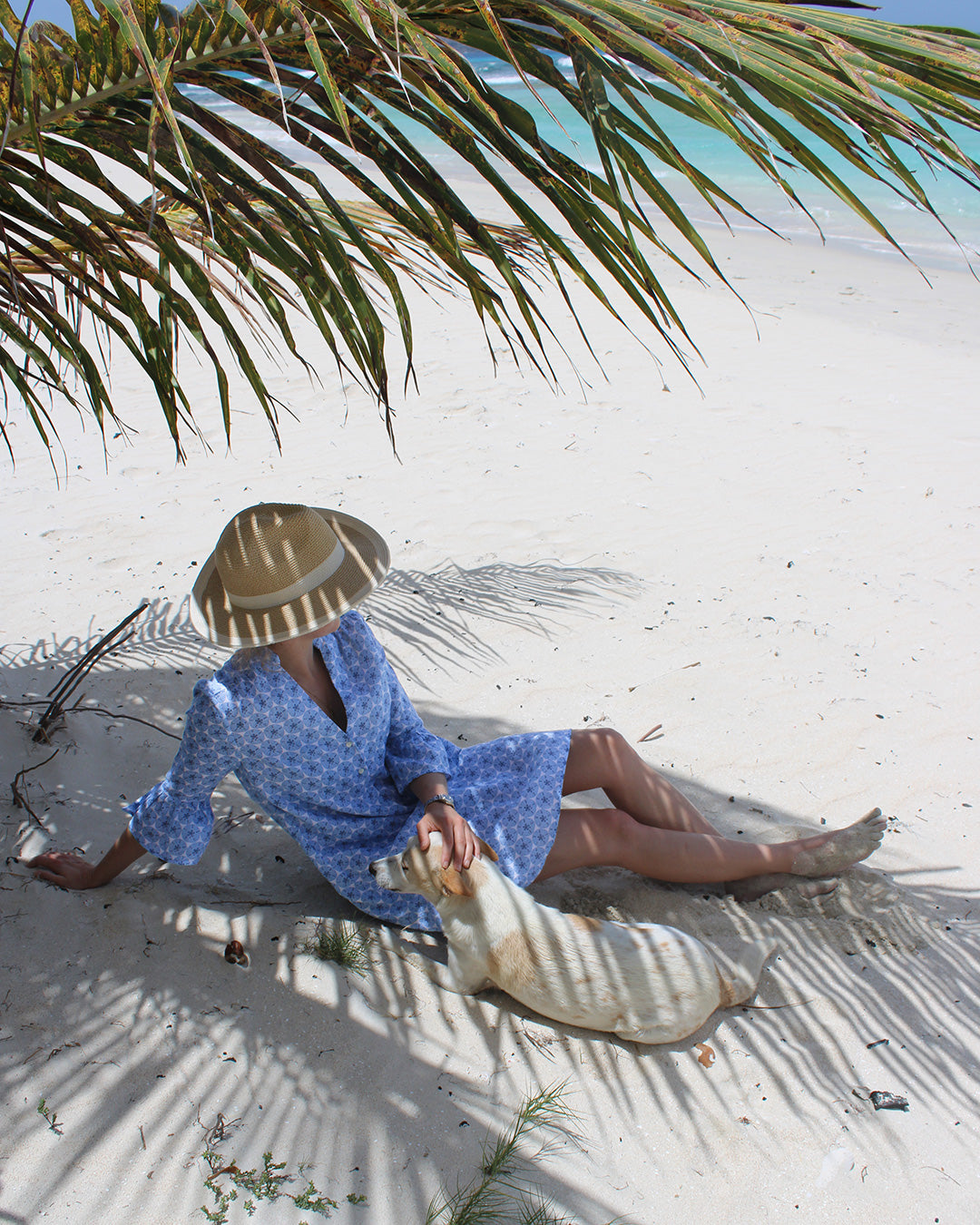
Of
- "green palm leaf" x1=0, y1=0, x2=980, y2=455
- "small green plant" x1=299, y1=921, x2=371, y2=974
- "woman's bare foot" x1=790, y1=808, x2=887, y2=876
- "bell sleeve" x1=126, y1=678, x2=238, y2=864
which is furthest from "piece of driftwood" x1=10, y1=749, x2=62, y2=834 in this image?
"woman's bare foot" x1=790, y1=808, x2=887, y2=876

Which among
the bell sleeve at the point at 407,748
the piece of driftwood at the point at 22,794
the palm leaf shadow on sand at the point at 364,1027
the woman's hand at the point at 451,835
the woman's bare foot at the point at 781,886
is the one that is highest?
the bell sleeve at the point at 407,748

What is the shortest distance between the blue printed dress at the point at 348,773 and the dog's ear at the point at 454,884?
0.27m

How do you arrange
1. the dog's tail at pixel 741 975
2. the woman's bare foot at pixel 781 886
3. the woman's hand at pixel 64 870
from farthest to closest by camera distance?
the woman's bare foot at pixel 781 886
the woman's hand at pixel 64 870
the dog's tail at pixel 741 975

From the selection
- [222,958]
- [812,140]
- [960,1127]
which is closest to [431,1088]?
[222,958]

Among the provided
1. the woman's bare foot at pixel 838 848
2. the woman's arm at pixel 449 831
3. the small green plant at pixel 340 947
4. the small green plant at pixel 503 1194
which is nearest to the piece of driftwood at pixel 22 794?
the small green plant at pixel 340 947

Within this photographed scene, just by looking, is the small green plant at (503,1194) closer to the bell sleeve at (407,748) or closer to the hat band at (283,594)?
the bell sleeve at (407,748)

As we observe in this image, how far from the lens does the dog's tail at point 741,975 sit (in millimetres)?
2400

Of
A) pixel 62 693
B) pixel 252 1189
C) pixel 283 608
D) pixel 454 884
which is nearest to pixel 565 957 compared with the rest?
pixel 454 884

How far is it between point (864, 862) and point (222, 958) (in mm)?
2009

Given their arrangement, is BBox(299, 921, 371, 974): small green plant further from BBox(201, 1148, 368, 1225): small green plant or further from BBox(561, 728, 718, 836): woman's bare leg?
BBox(561, 728, 718, 836): woman's bare leg

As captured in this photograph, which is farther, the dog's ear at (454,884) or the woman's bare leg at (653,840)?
the woman's bare leg at (653,840)

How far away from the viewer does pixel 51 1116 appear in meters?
1.98

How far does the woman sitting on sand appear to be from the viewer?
7.58 feet

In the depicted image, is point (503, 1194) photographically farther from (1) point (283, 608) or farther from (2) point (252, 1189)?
(1) point (283, 608)
